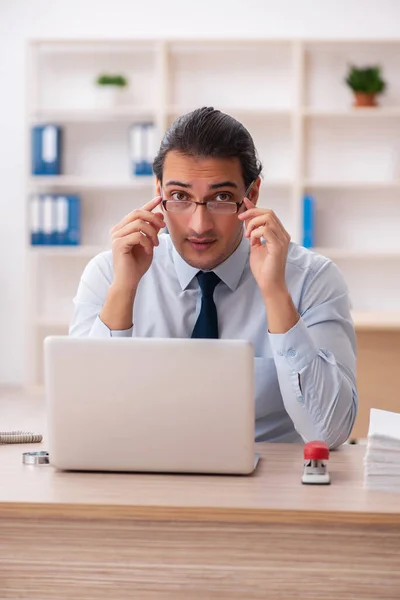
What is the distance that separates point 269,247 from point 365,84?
424 cm

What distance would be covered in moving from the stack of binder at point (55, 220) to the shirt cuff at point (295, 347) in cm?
420

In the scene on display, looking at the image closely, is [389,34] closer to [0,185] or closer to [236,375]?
[0,185]

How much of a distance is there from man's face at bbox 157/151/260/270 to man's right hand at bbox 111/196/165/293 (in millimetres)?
79

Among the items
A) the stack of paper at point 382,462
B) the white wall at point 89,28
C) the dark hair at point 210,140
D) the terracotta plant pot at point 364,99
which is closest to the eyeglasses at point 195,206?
the dark hair at point 210,140

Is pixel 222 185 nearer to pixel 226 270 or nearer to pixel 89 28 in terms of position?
pixel 226 270

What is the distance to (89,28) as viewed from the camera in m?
6.15

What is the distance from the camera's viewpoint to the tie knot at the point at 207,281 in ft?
6.74

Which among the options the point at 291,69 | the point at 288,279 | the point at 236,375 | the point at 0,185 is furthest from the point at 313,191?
the point at 236,375

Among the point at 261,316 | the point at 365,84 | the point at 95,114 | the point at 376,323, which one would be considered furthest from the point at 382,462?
the point at 95,114

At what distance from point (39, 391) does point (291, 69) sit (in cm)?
262

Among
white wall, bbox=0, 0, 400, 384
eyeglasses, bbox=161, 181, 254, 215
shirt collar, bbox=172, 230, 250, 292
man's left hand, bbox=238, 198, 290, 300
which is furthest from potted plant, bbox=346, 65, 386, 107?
man's left hand, bbox=238, 198, 290, 300

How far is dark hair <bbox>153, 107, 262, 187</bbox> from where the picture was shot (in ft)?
6.55

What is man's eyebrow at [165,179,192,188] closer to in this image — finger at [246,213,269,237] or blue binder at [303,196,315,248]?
finger at [246,213,269,237]

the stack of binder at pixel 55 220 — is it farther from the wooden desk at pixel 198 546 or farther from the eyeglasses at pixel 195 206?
the wooden desk at pixel 198 546
